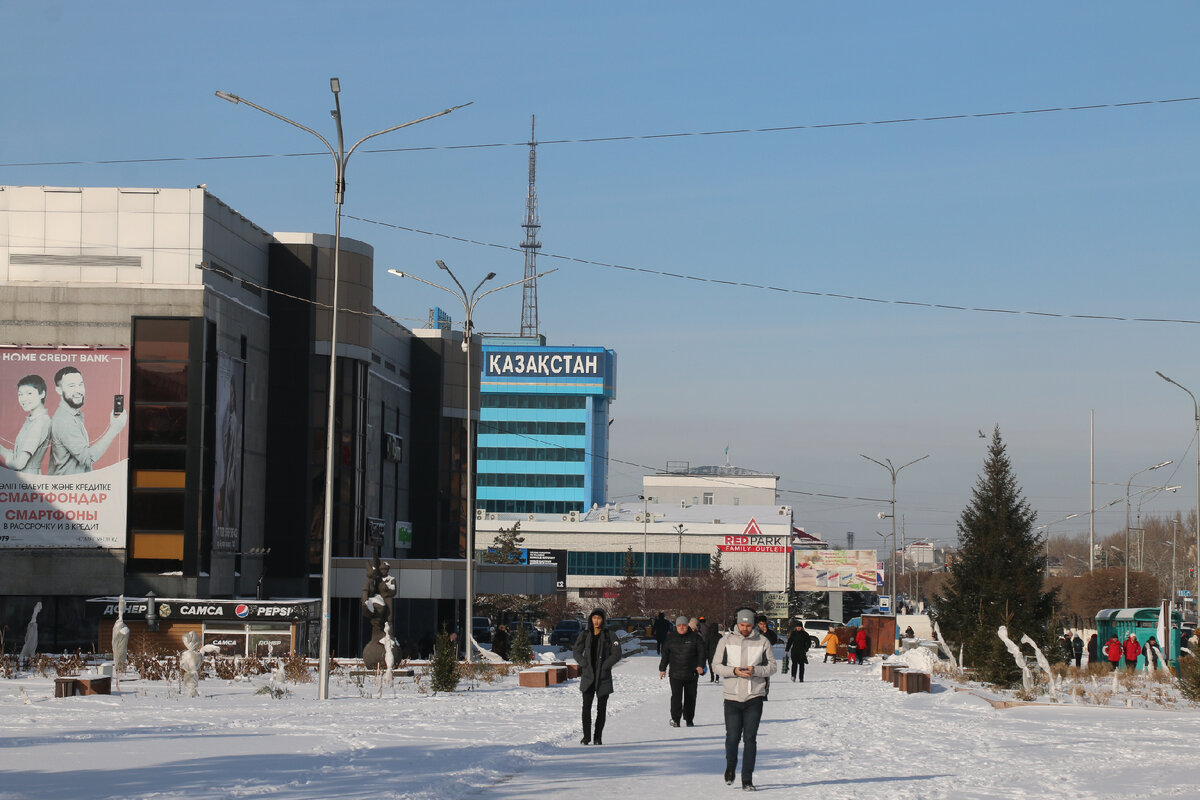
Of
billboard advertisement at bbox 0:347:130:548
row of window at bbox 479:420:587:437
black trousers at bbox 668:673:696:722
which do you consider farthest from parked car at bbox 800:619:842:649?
row of window at bbox 479:420:587:437

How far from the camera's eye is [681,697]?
2006cm

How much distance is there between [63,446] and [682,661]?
33830 millimetres

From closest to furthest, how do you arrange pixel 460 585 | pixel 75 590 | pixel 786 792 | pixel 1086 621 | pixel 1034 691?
pixel 786 792, pixel 1034 691, pixel 75 590, pixel 460 585, pixel 1086 621

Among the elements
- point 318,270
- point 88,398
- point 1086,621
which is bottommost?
point 1086,621

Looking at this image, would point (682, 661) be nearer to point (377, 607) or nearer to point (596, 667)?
point (596, 667)

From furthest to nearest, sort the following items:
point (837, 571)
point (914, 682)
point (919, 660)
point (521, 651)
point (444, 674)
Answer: point (837, 571) < point (521, 651) < point (919, 660) < point (914, 682) < point (444, 674)

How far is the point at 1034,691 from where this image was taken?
90.7 feet

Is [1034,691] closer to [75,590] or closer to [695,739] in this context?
[695,739]

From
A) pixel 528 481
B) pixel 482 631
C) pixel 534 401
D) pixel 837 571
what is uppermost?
pixel 534 401

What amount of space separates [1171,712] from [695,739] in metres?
10.5

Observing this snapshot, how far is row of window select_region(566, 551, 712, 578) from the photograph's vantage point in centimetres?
14062

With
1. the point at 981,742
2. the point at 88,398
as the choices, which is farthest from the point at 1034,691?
the point at 88,398

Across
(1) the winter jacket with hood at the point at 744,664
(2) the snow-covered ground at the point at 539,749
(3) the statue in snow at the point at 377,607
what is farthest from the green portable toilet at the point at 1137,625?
(1) the winter jacket with hood at the point at 744,664

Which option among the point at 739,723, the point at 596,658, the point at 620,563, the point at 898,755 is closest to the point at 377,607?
the point at 596,658
